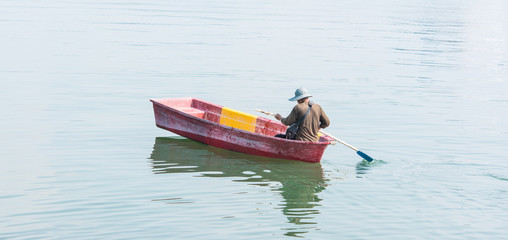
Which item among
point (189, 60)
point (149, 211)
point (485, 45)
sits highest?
point (485, 45)

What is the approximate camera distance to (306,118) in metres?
15.5

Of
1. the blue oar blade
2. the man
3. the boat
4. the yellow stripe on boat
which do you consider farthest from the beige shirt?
the yellow stripe on boat

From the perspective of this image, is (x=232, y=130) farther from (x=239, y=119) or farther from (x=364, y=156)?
(x=364, y=156)

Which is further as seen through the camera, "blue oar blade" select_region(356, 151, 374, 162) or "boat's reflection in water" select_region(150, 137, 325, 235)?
"blue oar blade" select_region(356, 151, 374, 162)

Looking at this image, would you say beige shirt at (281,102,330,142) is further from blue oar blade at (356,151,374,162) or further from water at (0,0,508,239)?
blue oar blade at (356,151,374,162)

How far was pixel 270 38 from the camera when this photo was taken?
42844 millimetres

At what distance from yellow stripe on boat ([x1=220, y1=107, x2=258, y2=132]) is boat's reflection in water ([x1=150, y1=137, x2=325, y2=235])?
1.26m

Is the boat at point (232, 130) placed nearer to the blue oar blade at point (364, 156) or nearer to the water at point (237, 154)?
the water at point (237, 154)

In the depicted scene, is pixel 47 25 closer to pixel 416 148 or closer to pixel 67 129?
pixel 67 129

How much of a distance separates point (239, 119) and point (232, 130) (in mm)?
1820

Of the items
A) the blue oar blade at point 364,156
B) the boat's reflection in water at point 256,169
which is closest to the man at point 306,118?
the boat's reflection in water at point 256,169

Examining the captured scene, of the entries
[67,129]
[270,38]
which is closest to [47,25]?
[270,38]

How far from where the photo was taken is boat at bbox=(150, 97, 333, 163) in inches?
623

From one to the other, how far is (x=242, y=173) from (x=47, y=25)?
104 feet
